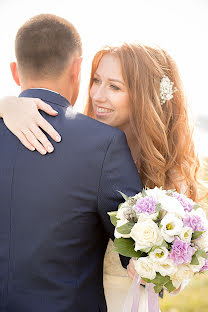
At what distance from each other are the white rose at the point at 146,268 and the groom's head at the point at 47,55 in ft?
4.38

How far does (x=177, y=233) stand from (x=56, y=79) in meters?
1.38

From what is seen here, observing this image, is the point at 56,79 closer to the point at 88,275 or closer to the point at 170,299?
the point at 88,275

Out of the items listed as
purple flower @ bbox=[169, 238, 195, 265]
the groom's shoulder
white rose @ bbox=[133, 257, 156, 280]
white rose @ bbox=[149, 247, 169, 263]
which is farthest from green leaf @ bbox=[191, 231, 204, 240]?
the groom's shoulder

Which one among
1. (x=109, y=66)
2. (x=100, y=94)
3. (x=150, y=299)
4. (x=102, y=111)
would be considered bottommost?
(x=150, y=299)

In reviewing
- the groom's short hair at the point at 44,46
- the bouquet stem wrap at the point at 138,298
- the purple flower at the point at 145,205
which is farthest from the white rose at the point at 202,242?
the groom's short hair at the point at 44,46

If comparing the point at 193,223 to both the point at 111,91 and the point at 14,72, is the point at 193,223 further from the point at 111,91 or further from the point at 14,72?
the point at 111,91

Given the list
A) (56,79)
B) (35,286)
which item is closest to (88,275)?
(35,286)

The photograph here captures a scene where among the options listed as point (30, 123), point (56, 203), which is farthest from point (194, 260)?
point (30, 123)

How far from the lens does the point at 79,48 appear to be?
285cm

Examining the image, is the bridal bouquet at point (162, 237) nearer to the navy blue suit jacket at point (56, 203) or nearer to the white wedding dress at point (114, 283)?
the navy blue suit jacket at point (56, 203)

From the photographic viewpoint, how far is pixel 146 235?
2152 mm

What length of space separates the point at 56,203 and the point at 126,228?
1.56 feet

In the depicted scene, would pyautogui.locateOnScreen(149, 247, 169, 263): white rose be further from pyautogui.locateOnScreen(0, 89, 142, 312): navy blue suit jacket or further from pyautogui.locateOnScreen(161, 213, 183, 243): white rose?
pyautogui.locateOnScreen(0, 89, 142, 312): navy blue suit jacket

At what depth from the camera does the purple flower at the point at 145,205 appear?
2.23 metres
